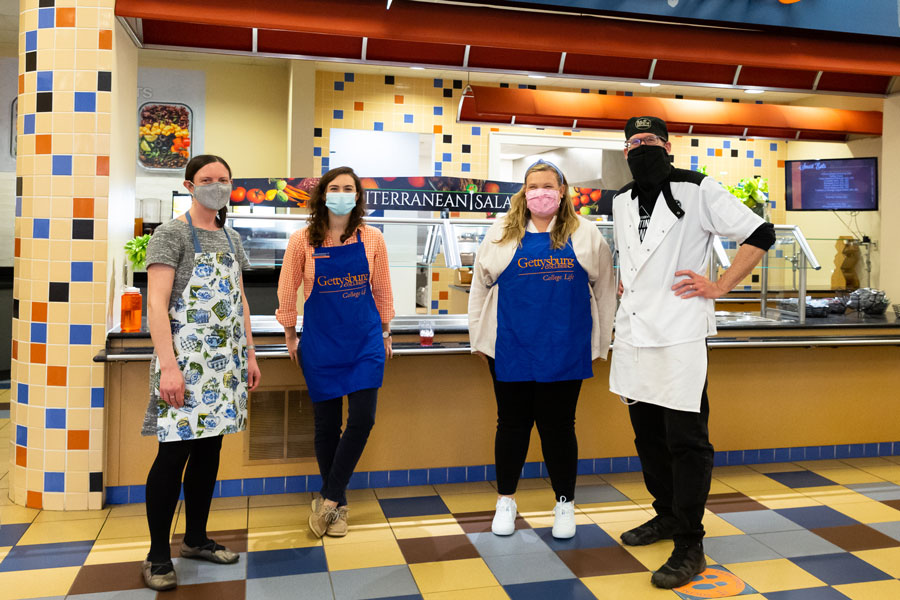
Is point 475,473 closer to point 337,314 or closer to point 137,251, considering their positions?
point 337,314

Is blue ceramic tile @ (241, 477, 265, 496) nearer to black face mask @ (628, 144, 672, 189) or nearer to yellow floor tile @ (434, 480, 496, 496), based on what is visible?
yellow floor tile @ (434, 480, 496, 496)

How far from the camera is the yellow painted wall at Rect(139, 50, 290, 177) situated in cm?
750

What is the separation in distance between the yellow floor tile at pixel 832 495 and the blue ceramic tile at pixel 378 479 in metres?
2.07

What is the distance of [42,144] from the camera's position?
330cm

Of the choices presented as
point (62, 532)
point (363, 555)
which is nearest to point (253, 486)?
Result: point (62, 532)

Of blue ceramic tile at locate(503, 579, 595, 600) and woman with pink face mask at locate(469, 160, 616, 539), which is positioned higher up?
woman with pink face mask at locate(469, 160, 616, 539)

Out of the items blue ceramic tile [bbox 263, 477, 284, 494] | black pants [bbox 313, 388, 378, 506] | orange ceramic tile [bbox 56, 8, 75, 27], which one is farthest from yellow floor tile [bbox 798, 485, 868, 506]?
orange ceramic tile [bbox 56, 8, 75, 27]

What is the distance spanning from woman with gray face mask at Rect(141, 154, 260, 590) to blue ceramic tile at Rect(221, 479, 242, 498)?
0.89 m

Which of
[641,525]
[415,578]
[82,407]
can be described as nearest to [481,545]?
[415,578]

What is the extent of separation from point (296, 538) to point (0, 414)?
10.8 ft

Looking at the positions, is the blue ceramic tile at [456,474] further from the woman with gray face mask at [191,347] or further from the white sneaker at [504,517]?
the woman with gray face mask at [191,347]

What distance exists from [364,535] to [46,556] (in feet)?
3.93

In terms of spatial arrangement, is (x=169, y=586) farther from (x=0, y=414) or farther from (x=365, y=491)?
(x=0, y=414)

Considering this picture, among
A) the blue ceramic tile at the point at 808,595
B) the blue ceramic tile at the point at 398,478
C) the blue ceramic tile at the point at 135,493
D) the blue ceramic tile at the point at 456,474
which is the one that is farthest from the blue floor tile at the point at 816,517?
the blue ceramic tile at the point at 135,493
